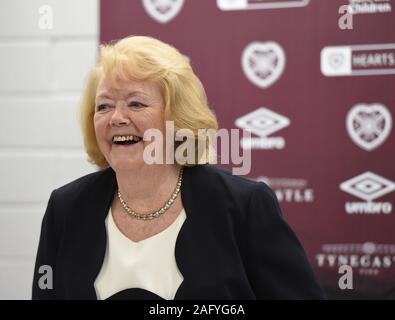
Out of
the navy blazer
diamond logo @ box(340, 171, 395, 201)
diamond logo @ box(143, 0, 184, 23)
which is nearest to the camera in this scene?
the navy blazer

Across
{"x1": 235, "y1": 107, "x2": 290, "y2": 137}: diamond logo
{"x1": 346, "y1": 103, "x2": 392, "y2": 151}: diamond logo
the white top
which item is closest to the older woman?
the white top

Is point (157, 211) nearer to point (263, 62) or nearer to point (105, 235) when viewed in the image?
point (105, 235)

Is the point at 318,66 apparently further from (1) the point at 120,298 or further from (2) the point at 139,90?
(1) the point at 120,298

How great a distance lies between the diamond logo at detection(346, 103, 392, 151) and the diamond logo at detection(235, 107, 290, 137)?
0.23 metres

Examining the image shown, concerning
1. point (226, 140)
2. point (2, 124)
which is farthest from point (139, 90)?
point (2, 124)

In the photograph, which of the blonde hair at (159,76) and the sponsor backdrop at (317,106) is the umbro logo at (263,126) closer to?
the sponsor backdrop at (317,106)

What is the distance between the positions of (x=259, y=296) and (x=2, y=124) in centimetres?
128

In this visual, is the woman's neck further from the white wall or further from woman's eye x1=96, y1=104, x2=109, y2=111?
the white wall

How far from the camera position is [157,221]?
3.93ft

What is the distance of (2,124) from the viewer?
1985mm

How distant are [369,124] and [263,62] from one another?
41 cm

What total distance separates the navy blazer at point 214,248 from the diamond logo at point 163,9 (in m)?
0.84

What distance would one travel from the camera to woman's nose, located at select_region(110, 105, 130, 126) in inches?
45.3

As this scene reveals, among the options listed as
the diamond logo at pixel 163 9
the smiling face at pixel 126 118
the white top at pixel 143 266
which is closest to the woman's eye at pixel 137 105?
the smiling face at pixel 126 118
